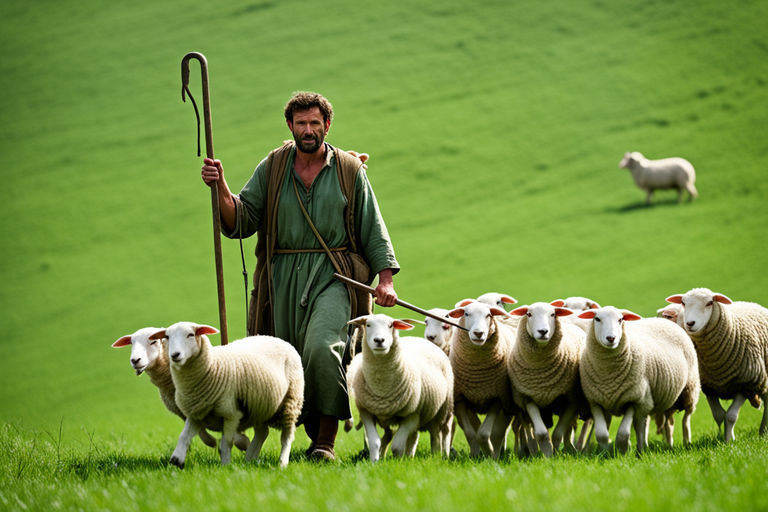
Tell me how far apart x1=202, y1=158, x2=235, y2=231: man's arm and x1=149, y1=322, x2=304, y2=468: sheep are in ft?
2.91

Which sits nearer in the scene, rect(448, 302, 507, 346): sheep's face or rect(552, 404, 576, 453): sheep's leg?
rect(448, 302, 507, 346): sheep's face

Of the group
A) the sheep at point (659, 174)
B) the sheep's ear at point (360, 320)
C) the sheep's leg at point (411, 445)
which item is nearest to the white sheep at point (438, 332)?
the sheep's leg at point (411, 445)

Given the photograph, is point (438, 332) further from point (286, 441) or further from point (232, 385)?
point (232, 385)

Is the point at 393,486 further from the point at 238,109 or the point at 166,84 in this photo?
the point at 166,84

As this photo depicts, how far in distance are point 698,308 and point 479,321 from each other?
6.88 feet

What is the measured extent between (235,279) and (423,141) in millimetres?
7102

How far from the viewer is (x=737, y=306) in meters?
7.59

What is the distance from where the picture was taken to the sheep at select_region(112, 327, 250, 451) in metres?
6.09

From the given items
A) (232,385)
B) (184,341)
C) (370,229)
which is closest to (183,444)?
(232,385)

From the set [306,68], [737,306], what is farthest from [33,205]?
[737,306]

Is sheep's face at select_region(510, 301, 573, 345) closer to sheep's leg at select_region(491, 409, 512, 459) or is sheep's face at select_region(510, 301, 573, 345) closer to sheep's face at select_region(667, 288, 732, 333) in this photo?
sheep's leg at select_region(491, 409, 512, 459)

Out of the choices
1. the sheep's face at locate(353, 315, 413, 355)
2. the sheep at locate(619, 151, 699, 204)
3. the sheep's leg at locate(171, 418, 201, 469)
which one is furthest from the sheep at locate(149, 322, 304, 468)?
the sheep at locate(619, 151, 699, 204)

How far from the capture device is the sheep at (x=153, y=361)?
6090 millimetres

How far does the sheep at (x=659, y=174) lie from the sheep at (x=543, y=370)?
1489 cm
